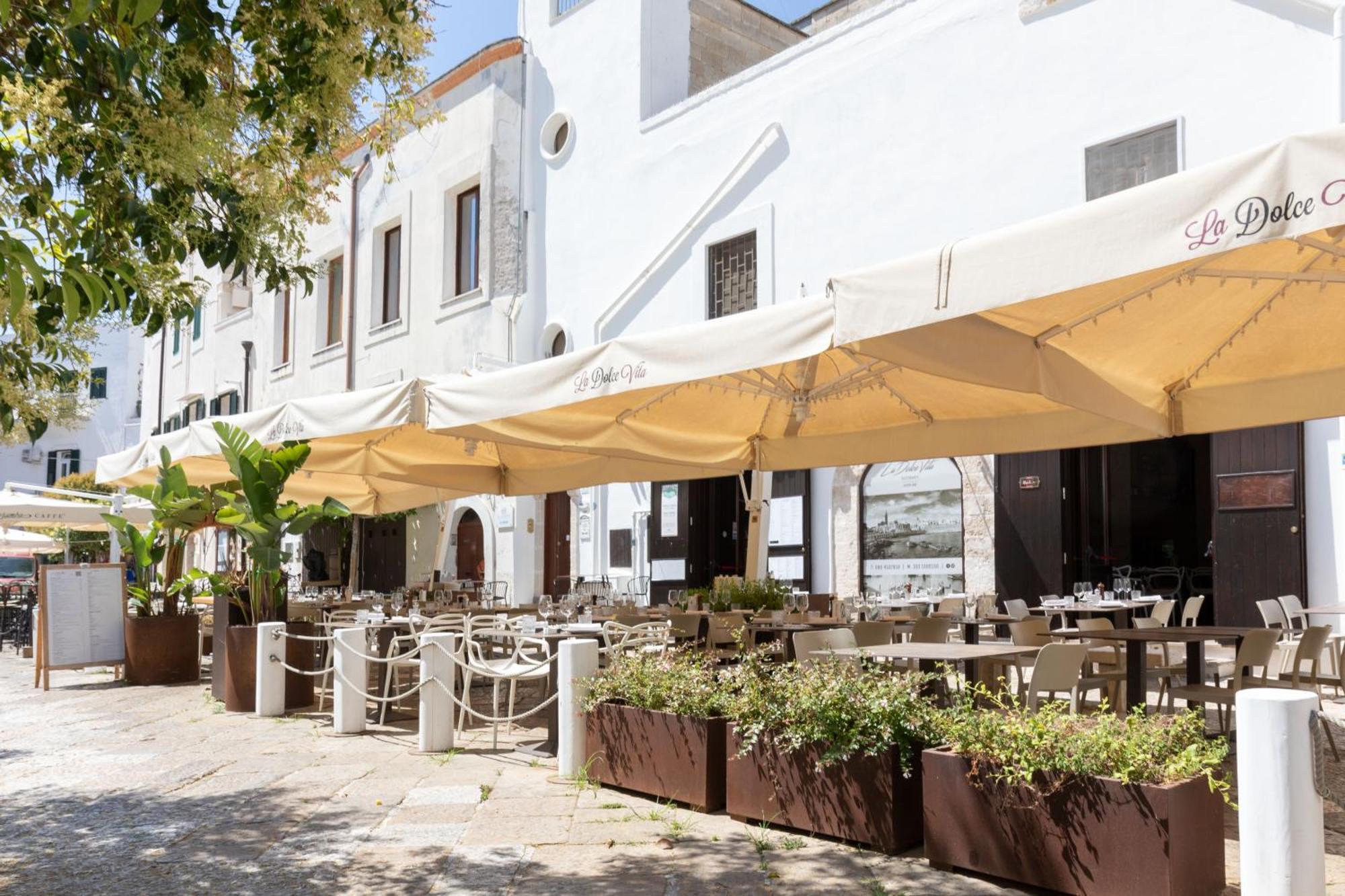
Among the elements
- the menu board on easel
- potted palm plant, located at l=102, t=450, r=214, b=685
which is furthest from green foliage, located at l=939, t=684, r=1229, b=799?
the menu board on easel

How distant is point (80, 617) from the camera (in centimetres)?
1143

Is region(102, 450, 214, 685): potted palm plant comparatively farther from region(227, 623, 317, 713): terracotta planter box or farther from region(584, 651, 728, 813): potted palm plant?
region(584, 651, 728, 813): potted palm plant

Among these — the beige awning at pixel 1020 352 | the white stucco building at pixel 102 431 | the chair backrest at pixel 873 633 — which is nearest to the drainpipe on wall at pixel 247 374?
the white stucco building at pixel 102 431

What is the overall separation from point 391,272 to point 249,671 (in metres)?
15.6

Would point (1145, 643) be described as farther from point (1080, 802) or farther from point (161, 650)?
point (161, 650)

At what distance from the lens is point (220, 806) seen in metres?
5.94

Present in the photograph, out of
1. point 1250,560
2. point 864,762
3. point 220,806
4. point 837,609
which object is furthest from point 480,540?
point 864,762

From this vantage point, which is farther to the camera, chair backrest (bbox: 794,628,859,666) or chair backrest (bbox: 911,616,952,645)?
chair backrest (bbox: 911,616,952,645)

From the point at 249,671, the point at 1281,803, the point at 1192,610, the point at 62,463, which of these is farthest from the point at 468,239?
the point at 62,463

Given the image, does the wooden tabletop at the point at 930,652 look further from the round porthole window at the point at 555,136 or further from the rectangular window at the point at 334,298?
the rectangular window at the point at 334,298

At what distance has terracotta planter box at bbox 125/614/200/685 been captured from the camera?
11.6 meters

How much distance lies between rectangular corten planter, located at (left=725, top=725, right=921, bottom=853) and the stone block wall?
1558 centimetres

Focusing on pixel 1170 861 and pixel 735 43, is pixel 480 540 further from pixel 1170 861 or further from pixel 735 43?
pixel 1170 861

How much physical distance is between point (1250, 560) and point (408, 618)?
8.60 meters
